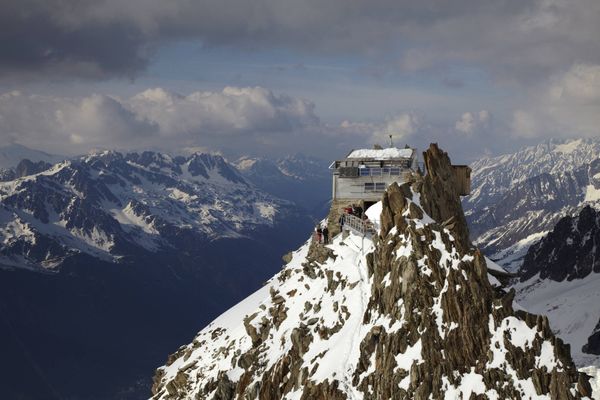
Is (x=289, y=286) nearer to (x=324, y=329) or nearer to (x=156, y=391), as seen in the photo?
(x=324, y=329)

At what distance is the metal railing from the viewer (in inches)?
2441

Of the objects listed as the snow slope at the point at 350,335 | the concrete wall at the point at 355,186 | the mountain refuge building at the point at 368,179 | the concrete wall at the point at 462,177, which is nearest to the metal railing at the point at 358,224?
the snow slope at the point at 350,335

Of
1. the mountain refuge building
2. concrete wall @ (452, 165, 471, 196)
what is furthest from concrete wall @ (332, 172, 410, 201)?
concrete wall @ (452, 165, 471, 196)

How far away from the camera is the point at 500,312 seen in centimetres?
4622

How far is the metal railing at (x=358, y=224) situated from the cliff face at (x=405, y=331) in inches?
31.7

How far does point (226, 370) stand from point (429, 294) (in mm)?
27489

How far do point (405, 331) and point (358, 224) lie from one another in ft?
60.0

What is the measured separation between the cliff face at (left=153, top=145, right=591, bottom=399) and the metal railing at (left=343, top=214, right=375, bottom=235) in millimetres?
805

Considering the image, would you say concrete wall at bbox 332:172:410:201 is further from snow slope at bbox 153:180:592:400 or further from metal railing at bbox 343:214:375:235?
snow slope at bbox 153:180:592:400

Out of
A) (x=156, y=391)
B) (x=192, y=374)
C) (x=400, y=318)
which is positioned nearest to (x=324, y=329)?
(x=400, y=318)

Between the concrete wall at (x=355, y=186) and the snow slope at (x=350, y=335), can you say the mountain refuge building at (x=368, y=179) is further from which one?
the snow slope at (x=350, y=335)

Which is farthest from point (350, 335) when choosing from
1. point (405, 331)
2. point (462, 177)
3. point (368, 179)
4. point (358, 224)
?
point (462, 177)

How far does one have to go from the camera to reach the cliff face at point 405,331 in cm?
4478

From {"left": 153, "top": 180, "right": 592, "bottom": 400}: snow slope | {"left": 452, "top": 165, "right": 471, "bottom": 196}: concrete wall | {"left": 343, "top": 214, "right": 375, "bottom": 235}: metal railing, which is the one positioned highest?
{"left": 452, "top": 165, "right": 471, "bottom": 196}: concrete wall
